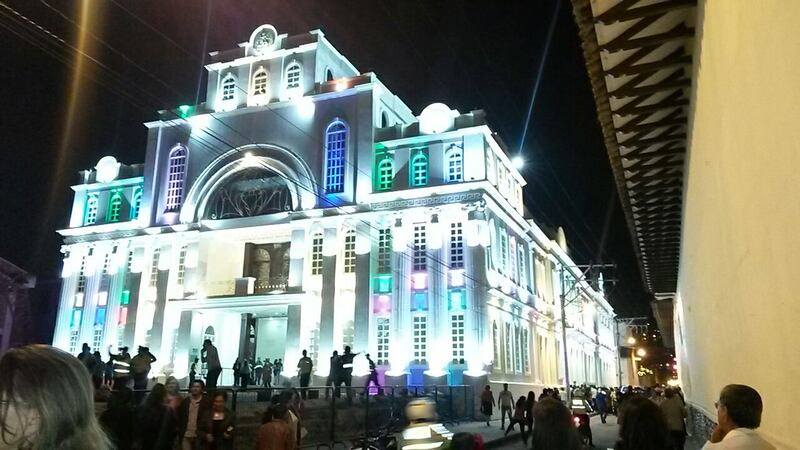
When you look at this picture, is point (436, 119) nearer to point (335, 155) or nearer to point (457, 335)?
point (335, 155)

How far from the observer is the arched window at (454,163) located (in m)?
33.2

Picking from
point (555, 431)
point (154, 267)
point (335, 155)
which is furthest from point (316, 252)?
point (555, 431)

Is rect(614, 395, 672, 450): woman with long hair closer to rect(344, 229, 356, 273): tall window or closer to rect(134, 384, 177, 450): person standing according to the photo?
rect(134, 384, 177, 450): person standing

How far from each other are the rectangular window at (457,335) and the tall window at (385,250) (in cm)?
453

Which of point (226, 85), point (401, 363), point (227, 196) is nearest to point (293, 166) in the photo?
point (227, 196)

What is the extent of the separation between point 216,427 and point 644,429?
7.84m

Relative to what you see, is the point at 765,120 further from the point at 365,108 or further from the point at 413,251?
the point at 365,108

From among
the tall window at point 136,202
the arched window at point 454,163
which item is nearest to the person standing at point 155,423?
the arched window at point 454,163

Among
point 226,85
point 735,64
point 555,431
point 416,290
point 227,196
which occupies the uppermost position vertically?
point 226,85

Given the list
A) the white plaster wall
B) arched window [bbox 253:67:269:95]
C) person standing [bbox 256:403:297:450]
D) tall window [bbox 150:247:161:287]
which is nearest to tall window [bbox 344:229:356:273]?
arched window [bbox 253:67:269:95]

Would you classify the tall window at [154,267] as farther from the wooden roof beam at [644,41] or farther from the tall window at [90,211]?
the wooden roof beam at [644,41]

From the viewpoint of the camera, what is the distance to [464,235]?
3198 cm

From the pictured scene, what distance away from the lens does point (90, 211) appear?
42.5m

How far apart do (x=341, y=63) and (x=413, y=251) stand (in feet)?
50.6
